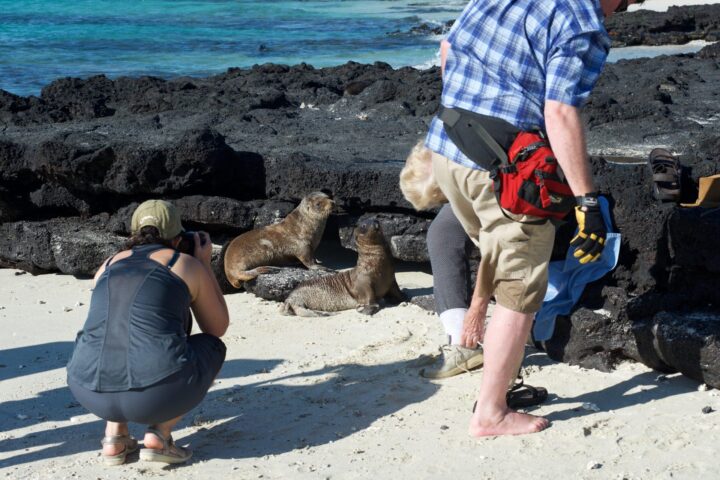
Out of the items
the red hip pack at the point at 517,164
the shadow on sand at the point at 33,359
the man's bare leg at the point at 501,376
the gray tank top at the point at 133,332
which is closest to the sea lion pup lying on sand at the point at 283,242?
the shadow on sand at the point at 33,359

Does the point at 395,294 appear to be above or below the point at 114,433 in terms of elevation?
below

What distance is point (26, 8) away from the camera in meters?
49.2

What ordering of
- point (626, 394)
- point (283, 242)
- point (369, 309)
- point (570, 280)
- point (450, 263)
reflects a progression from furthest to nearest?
1. point (283, 242)
2. point (369, 309)
3. point (570, 280)
4. point (450, 263)
5. point (626, 394)

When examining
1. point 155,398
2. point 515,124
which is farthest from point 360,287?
point 515,124

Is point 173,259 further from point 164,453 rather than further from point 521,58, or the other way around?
point 521,58

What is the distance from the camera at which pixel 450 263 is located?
5379 mm

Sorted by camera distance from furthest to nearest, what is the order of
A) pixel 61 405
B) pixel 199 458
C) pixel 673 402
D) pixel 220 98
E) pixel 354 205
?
pixel 220 98
pixel 354 205
pixel 61 405
pixel 673 402
pixel 199 458

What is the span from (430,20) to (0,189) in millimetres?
35975

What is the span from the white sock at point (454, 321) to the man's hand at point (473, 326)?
0.11 feet

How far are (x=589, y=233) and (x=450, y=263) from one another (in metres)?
1.35

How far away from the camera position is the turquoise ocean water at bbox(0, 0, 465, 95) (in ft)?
95.6

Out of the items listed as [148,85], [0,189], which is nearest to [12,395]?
[0,189]

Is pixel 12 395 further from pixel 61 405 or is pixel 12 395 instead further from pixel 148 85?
pixel 148 85

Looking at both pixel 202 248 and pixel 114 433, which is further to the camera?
pixel 202 248
